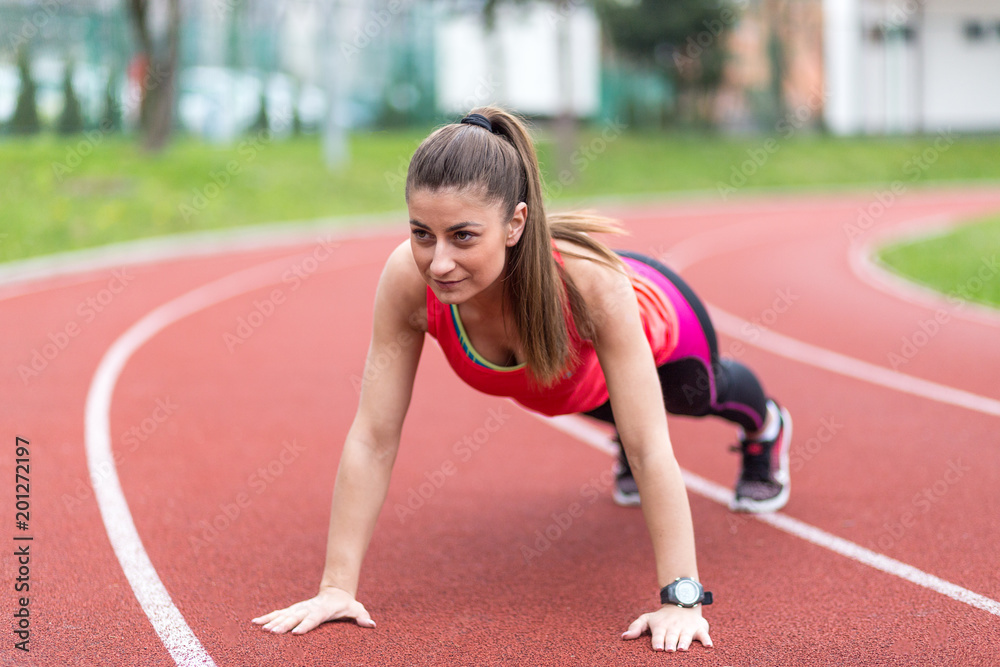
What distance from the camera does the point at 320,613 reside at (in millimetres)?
3148

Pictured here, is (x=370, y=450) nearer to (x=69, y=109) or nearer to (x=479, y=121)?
(x=479, y=121)

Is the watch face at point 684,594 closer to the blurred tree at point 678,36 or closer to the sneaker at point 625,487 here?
the sneaker at point 625,487

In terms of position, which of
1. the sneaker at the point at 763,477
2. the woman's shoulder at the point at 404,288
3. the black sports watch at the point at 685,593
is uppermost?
the woman's shoulder at the point at 404,288

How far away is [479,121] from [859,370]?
203 inches

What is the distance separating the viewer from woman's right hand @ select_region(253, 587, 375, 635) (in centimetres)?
314

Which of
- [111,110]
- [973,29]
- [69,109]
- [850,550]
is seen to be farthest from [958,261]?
[973,29]

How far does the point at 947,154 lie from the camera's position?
96.7ft

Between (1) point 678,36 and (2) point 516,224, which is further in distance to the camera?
(1) point 678,36

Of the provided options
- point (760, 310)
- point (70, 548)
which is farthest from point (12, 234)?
point (70, 548)

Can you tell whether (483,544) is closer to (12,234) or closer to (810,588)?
(810,588)

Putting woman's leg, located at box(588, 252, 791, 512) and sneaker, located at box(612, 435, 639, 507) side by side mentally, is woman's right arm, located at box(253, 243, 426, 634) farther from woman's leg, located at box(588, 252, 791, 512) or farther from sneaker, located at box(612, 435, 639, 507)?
sneaker, located at box(612, 435, 639, 507)

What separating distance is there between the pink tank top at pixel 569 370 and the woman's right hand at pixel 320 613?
30.0 inches

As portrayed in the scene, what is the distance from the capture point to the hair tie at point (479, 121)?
2816 mm

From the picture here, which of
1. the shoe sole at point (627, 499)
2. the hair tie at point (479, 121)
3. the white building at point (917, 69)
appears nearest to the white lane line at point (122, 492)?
the hair tie at point (479, 121)
